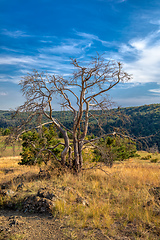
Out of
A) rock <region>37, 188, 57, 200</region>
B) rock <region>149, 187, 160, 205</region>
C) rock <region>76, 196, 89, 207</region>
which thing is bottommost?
rock <region>149, 187, 160, 205</region>

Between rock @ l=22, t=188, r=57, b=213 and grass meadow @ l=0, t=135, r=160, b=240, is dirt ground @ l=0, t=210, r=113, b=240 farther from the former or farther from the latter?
rock @ l=22, t=188, r=57, b=213

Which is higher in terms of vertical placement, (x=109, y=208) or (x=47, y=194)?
(x=47, y=194)

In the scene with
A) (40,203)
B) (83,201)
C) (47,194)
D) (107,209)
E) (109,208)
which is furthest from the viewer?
(47,194)

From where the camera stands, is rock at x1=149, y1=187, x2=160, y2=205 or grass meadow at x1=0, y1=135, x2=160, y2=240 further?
rock at x1=149, y1=187, x2=160, y2=205

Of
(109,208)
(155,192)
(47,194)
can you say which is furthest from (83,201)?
(155,192)

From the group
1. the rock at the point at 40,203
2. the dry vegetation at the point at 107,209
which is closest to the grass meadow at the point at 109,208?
the dry vegetation at the point at 107,209

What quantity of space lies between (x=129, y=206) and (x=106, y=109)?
16.7 ft

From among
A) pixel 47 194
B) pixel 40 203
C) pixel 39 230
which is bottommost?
pixel 39 230

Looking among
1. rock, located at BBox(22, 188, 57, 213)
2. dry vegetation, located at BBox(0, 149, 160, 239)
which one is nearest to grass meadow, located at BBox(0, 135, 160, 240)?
dry vegetation, located at BBox(0, 149, 160, 239)

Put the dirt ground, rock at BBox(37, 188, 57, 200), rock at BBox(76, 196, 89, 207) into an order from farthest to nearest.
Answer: rock at BBox(37, 188, 57, 200) → rock at BBox(76, 196, 89, 207) → the dirt ground

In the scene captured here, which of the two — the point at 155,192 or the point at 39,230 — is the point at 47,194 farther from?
the point at 155,192

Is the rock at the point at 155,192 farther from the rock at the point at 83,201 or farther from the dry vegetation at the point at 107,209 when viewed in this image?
the rock at the point at 83,201

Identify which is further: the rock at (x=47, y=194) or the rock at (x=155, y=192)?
the rock at (x=155, y=192)

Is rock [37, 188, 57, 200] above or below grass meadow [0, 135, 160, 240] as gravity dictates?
above
